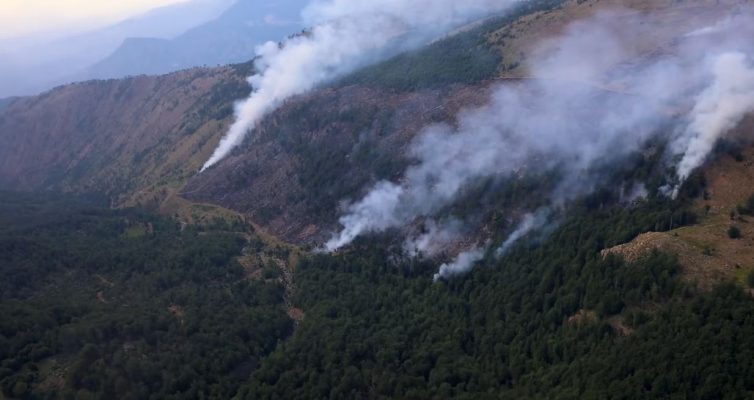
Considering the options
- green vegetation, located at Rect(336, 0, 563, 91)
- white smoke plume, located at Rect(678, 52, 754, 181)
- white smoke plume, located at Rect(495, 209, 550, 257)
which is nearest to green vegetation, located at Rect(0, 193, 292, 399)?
white smoke plume, located at Rect(495, 209, 550, 257)

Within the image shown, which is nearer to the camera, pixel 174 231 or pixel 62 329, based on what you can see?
pixel 62 329

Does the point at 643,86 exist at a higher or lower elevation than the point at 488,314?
higher

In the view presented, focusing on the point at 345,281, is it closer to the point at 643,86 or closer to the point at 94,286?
the point at 94,286

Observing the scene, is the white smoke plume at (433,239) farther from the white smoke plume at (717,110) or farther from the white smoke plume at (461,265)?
the white smoke plume at (717,110)

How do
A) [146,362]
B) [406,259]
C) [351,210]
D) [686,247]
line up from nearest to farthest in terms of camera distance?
[686,247]
[146,362]
[406,259]
[351,210]

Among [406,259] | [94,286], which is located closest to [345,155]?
[406,259]

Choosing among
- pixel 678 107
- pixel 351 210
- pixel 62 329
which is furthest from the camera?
pixel 351 210

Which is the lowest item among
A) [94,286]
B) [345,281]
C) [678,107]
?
[345,281]

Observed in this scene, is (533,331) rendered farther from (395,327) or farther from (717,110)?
(717,110)
